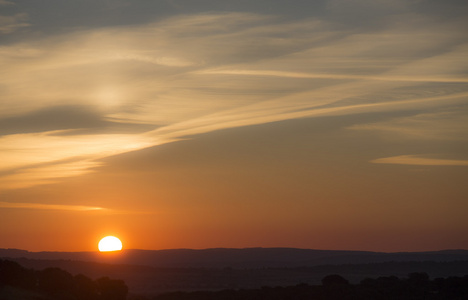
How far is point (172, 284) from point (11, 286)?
188ft

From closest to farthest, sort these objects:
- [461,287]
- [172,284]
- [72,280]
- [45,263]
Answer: [72,280] < [461,287] < [172,284] < [45,263]

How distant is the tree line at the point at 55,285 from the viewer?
51.2 metres

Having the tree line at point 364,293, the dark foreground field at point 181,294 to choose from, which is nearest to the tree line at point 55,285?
the dark foreground field at point 181,294

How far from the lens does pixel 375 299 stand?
5956 cm

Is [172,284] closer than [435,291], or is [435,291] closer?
[435,291]

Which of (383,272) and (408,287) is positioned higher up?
(383,272)

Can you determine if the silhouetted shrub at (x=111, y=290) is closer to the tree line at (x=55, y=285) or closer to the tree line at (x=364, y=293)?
the tree line at (x=55, y=285)

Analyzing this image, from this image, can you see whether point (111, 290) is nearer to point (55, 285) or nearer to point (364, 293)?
point (55, 285)

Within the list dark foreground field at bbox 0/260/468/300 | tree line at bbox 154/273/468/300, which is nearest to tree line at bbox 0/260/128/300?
dark foreground field at bbox 0/260/468/300

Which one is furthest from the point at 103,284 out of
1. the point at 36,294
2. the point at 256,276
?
the point at 256,276

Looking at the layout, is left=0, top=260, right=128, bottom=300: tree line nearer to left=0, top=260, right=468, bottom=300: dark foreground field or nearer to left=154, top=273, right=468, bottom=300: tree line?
left=0, top=260, right=468, bottom=300: dark foreground field

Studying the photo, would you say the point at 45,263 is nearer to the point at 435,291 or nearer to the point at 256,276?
the point at 256,276

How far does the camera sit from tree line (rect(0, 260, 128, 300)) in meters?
51.2

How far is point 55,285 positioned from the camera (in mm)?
53062
